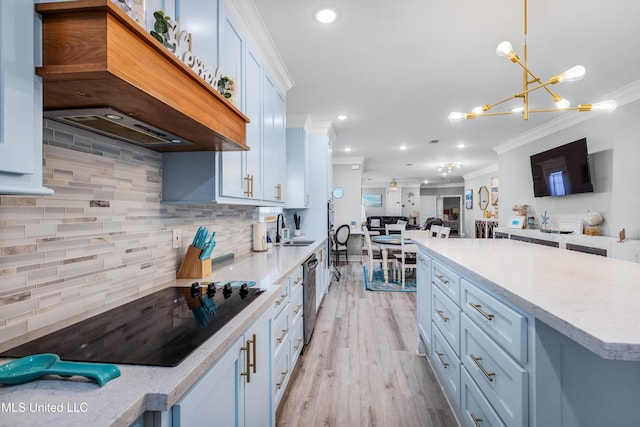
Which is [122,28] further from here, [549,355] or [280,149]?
[280,149]

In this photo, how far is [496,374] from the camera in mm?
1158

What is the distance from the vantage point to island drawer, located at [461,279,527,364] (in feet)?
3.20

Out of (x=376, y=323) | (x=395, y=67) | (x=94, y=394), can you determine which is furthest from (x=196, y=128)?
(x=376, y=323)

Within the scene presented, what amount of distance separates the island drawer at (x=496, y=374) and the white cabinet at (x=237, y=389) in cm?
92

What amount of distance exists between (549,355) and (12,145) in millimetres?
1448

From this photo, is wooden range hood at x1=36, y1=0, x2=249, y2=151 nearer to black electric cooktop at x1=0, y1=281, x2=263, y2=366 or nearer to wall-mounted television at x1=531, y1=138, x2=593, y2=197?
black electric cooktop at x1=0, y1=281, x2=263, y2=366

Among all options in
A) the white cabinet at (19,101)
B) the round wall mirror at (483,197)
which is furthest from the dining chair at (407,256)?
the round wall mirror at (483,197)

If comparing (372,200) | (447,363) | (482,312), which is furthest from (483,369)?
(372,200)

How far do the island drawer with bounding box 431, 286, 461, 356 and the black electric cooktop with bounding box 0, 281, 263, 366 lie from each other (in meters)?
1.08

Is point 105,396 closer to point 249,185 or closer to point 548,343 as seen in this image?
point 548,343

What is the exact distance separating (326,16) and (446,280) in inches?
75.3

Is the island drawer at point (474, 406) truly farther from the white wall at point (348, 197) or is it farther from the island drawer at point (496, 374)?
the white wall at point (348, 197)

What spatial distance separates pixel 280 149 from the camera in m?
2.65

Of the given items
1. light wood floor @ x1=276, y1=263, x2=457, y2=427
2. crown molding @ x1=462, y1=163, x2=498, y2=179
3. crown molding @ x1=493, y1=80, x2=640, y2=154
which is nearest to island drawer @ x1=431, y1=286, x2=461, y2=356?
light wood floor @ x1=276, y1=263, x2=457, y2=427
